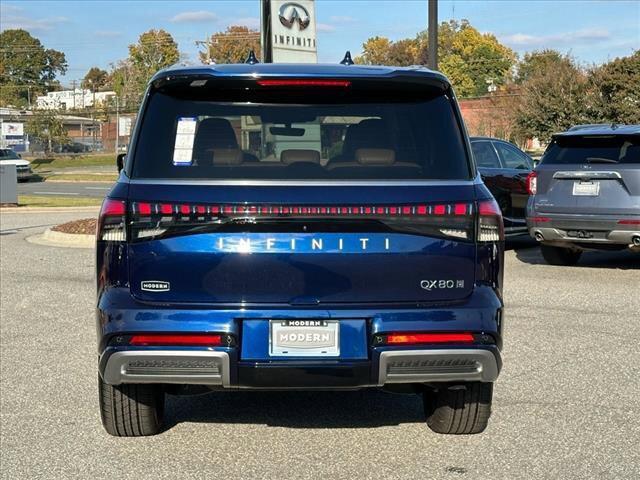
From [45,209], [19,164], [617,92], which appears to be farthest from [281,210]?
[19,164]

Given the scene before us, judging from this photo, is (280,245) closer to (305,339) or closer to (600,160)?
(305,339)

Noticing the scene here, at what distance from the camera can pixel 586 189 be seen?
11562 mm

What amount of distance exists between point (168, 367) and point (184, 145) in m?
1.09

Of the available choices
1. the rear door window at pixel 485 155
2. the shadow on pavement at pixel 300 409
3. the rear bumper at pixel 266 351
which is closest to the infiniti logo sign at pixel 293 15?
the rear door window at pixel 485 155

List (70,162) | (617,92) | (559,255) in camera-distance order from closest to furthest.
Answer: (559,255) < (617,92) < (70,162)

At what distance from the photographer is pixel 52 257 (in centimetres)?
1416

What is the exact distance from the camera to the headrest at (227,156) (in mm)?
4730

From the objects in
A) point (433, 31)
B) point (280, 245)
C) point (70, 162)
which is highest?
point (433, 31)

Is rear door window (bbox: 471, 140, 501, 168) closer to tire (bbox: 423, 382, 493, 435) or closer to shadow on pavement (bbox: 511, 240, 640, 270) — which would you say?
shadow on pavement (bbox: 511, 240, 640, 270)

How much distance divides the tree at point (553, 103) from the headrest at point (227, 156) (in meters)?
41.3

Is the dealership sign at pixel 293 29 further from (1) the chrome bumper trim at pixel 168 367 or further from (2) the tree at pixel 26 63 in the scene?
(2) the tree at pixel 26 63

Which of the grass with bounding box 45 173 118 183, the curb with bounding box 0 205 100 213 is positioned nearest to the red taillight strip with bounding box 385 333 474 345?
the curb with bounding box 0 205 100 213

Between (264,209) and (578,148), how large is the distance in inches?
327

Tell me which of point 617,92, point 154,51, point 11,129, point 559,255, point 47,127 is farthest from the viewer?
point 154,51
